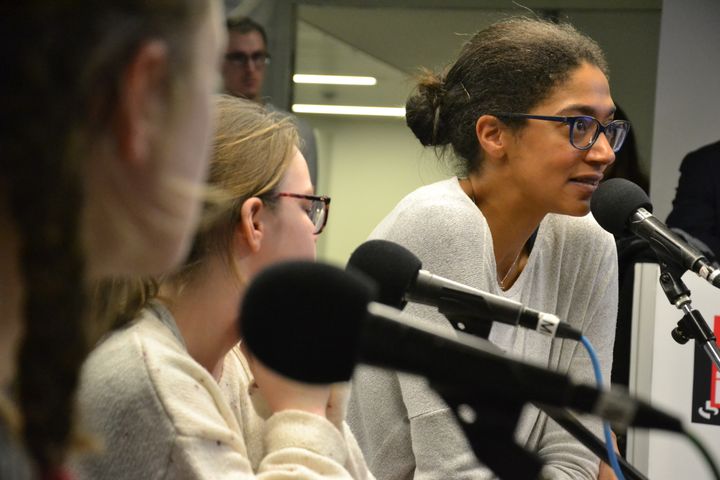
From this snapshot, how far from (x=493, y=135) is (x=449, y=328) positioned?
0.48 m

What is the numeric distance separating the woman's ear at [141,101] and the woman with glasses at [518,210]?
1.19m

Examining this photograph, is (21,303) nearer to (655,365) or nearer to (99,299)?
(99,299)

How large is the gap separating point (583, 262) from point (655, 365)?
58cm

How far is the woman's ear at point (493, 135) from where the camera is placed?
2.05 meters

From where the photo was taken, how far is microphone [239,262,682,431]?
691 mm

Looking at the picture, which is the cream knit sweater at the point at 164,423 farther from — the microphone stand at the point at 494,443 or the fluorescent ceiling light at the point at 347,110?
the fluorescent ceiling light at the point at 347,110

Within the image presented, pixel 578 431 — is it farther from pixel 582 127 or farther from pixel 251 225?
pixel 582 127

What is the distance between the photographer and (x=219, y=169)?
146 cm

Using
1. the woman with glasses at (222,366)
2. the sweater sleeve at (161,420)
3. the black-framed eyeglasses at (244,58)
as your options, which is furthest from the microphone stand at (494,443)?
the black-framed eyeglasses at (244,58)

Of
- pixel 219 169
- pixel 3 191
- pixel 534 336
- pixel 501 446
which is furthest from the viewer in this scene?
pixel 534 336

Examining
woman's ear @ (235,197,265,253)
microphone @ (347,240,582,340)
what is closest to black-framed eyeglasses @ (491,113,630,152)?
woman's ear @ (235,197,265,253)

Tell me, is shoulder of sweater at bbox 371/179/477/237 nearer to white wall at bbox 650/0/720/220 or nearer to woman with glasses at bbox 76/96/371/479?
woman with glasses at bbox 76/96/371/479

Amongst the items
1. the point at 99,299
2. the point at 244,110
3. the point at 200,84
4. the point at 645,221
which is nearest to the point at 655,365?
the point at 645,221

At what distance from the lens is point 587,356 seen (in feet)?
6.72
